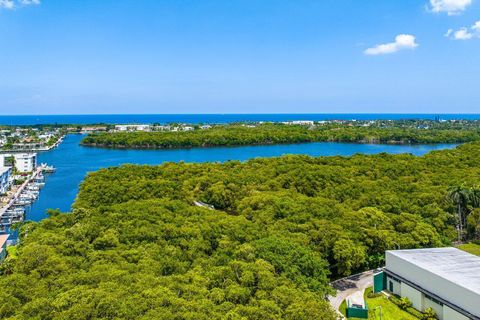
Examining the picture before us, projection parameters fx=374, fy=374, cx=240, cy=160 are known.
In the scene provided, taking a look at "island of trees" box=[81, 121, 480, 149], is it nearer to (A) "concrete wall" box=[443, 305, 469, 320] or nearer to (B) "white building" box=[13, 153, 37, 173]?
(B) "white building" box=[13, 153, 37, 173]

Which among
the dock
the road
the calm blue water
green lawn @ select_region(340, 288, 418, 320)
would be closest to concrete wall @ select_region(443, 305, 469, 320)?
green lawn @ select_region(340, 288, 418, 320)

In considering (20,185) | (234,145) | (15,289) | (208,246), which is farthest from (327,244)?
(234,145)

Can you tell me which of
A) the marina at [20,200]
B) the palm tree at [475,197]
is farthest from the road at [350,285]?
the marina at [20,200]

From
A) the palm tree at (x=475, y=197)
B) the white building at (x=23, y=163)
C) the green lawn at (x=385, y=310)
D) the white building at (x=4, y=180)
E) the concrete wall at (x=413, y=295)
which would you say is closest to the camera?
the green lawn at (x=385, y=310)

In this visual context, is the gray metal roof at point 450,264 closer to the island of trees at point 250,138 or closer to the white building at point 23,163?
the white building at point 23,163

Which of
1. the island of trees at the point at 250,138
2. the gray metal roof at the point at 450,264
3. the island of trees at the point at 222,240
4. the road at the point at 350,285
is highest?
the island of trees at the point at 250,138
